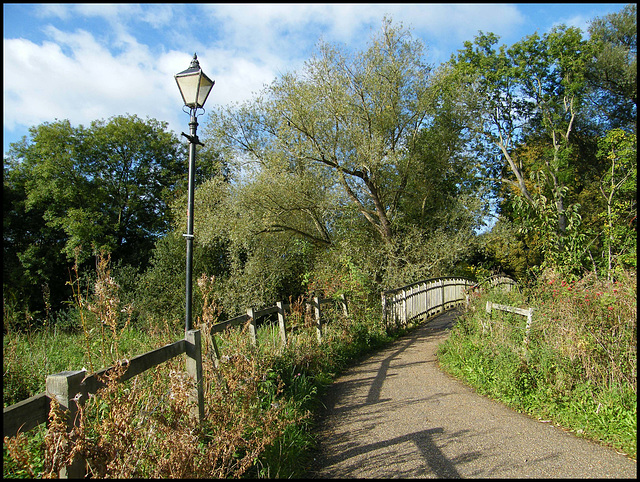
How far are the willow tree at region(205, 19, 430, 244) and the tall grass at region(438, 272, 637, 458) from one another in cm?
1022

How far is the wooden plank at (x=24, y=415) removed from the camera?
2.46 meters

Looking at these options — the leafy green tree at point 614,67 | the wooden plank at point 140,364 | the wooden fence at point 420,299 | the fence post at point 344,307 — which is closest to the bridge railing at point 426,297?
the wooden fence at point 420,299

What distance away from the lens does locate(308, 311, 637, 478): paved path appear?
12.4 ft

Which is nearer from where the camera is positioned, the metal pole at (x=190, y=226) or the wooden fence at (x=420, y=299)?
the metal pole at (x=190, y=226)

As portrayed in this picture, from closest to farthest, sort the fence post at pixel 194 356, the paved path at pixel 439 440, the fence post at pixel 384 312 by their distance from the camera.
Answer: the paved path at pixel 439 440
the fence post at pixel 194 356
the fence post at pixel 384 312

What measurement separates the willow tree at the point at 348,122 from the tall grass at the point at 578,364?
10215mm

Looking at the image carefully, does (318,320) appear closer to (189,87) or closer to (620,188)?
(189,87)

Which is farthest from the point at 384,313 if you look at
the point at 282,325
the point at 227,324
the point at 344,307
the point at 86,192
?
the point at 86,192

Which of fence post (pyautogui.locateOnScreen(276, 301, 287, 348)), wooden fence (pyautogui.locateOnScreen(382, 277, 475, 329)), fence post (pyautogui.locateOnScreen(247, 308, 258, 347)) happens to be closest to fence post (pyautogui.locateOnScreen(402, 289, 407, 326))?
wooden fence (pyautogui.locateOnScreen(382, 277, 475, 329))

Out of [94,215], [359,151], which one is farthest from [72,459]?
[94,215]

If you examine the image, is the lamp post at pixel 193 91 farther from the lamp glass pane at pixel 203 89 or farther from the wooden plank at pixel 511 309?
the wooden plank at pixel 511 309

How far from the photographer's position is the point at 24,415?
2.59 meters

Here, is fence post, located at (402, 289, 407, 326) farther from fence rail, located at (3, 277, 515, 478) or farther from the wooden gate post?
fence rail, located at (3, 277, 515, 478)

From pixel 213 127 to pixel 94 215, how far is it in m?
11.2
